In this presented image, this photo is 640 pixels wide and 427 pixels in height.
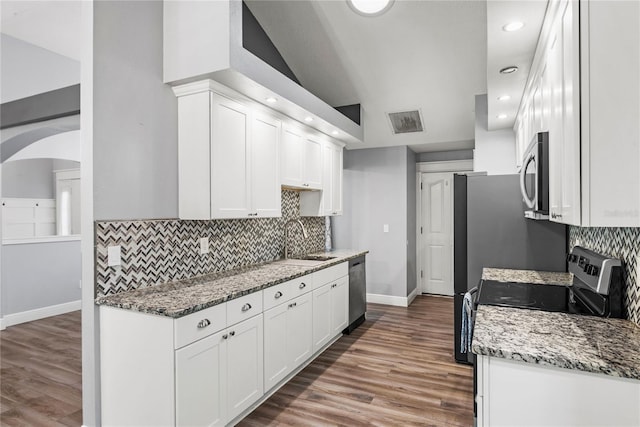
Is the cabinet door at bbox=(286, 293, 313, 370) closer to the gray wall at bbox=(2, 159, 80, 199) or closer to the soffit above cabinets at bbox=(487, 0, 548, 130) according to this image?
the soffit above cabinets at bbox=(487, 0, 548, 130)

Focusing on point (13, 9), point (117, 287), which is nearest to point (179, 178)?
point (117, 287)

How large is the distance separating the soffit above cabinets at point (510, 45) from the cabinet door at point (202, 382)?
2199 mm

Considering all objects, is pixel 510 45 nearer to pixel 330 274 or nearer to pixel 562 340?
pixel 562 340

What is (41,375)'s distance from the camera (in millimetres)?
3010

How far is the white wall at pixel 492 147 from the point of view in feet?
13.3

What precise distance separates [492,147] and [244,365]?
11.2 feet

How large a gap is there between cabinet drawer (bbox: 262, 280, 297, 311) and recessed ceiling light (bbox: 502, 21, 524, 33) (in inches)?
81.7

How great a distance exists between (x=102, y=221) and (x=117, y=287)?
15.7 inches

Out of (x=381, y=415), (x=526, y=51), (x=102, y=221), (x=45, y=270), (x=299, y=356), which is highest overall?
(x=526, y=51)

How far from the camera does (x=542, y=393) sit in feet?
4.09

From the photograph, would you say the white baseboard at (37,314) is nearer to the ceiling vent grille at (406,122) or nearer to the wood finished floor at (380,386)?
the wood finished floor at (380,386)

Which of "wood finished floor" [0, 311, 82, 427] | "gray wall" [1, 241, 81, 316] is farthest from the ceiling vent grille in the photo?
"gray wall" [1, 241, 81, 316]

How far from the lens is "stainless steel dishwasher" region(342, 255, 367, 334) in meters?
4.05

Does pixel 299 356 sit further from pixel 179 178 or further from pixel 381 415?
pixel 179 178
